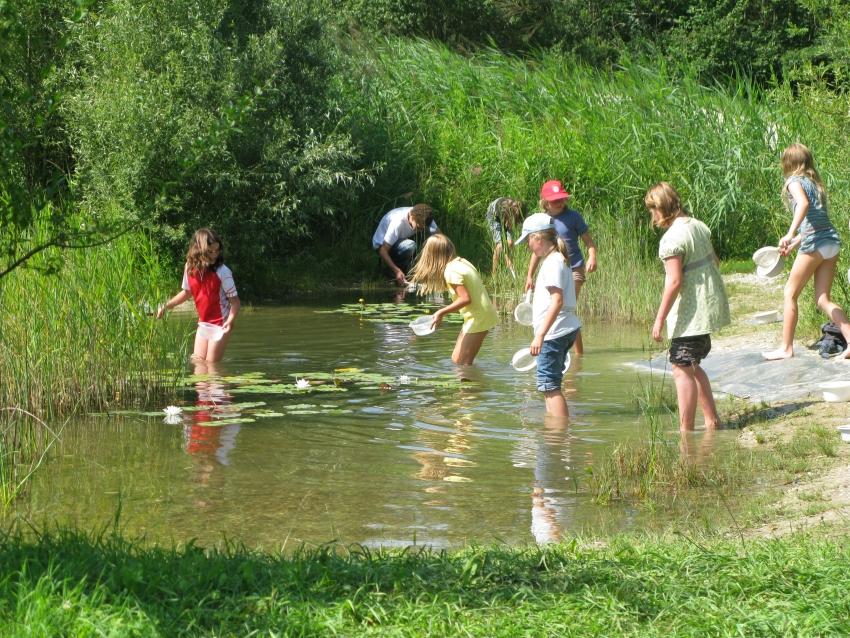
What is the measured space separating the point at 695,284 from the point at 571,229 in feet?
12.9

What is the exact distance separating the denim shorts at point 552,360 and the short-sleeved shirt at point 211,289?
357 centimetres

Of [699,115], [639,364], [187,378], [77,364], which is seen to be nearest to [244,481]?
[77,364]

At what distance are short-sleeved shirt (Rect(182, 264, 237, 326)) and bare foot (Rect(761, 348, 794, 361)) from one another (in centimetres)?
485

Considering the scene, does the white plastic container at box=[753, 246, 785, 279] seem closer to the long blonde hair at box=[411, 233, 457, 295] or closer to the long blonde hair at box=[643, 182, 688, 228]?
the long blonde hair at box=[643, 182, 688, 228]

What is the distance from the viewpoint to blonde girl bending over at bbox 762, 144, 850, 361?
9.76 metres

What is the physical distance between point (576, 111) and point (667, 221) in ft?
44.6

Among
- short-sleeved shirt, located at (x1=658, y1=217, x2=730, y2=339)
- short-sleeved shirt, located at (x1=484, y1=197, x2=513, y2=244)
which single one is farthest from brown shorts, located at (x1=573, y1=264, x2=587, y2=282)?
short-sleeved shirt, located at (x1=484, y1=197, x2=513, y2=244)

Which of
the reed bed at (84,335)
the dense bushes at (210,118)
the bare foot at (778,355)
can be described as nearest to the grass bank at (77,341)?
the reed bed at (84,335)

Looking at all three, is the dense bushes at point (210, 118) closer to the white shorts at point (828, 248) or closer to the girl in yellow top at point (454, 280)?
the girl in yellow top at point (454, 280)

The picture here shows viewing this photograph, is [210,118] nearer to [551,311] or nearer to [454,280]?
[454,280]

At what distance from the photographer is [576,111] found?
21.4m

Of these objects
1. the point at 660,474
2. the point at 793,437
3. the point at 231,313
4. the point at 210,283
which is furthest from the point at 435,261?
the point at 660,474

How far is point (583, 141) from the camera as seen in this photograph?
66.5 feet

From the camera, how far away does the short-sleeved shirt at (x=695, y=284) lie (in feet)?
26.4
